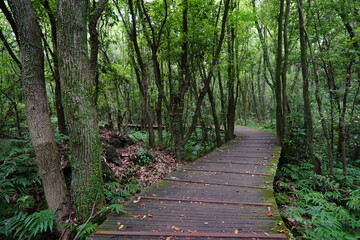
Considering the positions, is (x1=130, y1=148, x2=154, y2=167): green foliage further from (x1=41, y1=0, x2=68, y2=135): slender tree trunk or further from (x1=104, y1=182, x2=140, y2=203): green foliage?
(x1=41, y1=0, x2=68, y2=135): slender tree trunk

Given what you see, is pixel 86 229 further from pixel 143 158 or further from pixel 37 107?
pixel 143 158

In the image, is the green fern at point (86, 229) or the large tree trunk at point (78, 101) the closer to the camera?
the green fern at point (86, 229)

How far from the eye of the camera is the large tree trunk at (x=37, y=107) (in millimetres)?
3377

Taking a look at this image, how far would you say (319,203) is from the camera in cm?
418

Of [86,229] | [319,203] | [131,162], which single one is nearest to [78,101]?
[86,229]

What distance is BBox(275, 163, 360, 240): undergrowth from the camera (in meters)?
3.37

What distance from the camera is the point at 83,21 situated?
3357 mm

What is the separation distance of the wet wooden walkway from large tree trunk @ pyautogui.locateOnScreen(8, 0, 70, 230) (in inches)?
47.1

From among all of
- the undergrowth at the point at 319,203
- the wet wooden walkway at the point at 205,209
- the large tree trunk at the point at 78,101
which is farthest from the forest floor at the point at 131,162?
the undergrowth at the point at 319,203

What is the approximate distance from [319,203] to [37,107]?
6.02 meters

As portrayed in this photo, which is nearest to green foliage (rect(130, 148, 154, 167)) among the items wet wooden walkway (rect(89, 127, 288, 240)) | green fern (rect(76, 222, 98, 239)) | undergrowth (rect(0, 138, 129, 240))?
wet wooden walkway (rect(89, 127, 288, 240))

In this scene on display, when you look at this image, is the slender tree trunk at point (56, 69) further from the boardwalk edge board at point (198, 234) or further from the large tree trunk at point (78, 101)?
the boardwalk edge board at point (198, 234)

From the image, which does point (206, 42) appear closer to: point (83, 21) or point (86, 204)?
point (83, 21)

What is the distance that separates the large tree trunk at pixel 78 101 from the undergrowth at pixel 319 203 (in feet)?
12.0
